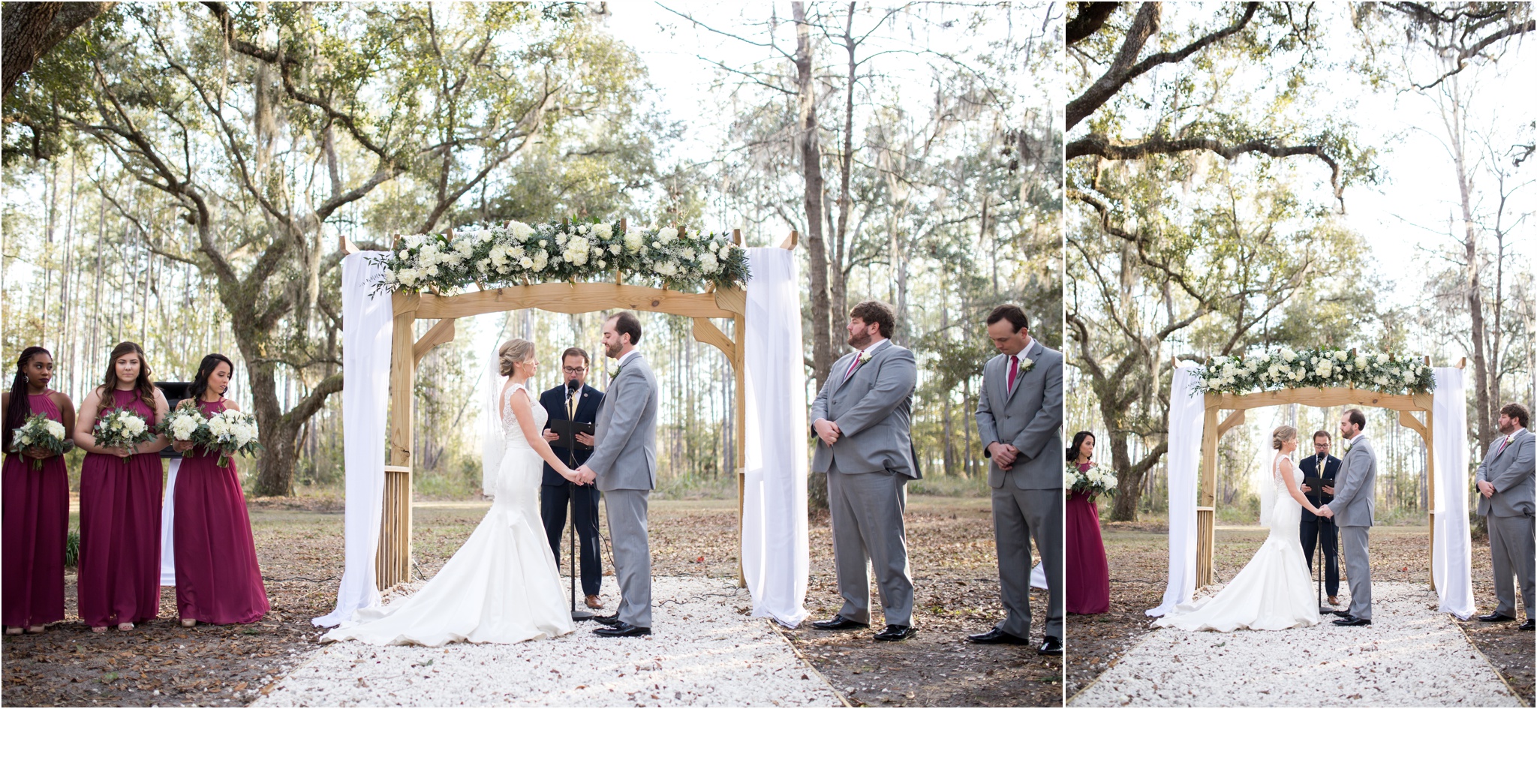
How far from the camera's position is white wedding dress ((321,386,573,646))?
14.8 ft

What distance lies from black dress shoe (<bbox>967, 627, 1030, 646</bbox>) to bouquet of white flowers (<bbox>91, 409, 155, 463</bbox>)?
421 centimetres

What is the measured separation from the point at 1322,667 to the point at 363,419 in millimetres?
4612

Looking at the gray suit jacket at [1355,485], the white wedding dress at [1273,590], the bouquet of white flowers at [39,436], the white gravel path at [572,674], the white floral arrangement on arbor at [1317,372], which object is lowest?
the white gravel path at [572,674]

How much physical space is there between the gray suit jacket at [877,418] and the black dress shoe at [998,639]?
81 cm

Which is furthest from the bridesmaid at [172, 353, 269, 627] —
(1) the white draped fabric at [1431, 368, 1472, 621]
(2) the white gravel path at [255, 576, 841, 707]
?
(1) the white draped fabric at [1431, 368, 1472, 621]

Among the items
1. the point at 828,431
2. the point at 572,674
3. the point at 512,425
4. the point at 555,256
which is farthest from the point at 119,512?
the point at 828,431

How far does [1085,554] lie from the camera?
3.68 meters

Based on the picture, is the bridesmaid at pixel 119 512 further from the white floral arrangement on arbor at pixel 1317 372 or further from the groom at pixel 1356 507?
the groom at pixel 1356 507

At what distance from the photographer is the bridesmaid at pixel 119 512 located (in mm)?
4770

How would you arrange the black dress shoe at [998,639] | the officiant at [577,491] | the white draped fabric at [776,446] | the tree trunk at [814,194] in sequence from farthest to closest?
the tree trunk at [814,194]
the officiant at [577,491]
the white draped fabric at [776,446]
the black dress shoe at [998,639]

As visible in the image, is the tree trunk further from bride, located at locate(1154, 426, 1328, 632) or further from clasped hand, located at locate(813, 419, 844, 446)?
bride, located at locate(1154, 426, 1328, 632)

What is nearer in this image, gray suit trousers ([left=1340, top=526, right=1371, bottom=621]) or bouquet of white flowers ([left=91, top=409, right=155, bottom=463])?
gray suit trousers ([left=1340, top=526, right=1371, bottom=621])

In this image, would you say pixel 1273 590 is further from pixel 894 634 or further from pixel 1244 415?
pixel 894 634

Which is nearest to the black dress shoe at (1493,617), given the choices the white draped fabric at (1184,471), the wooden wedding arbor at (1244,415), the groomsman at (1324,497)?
the wooden wedding arbor at (1244,415)
